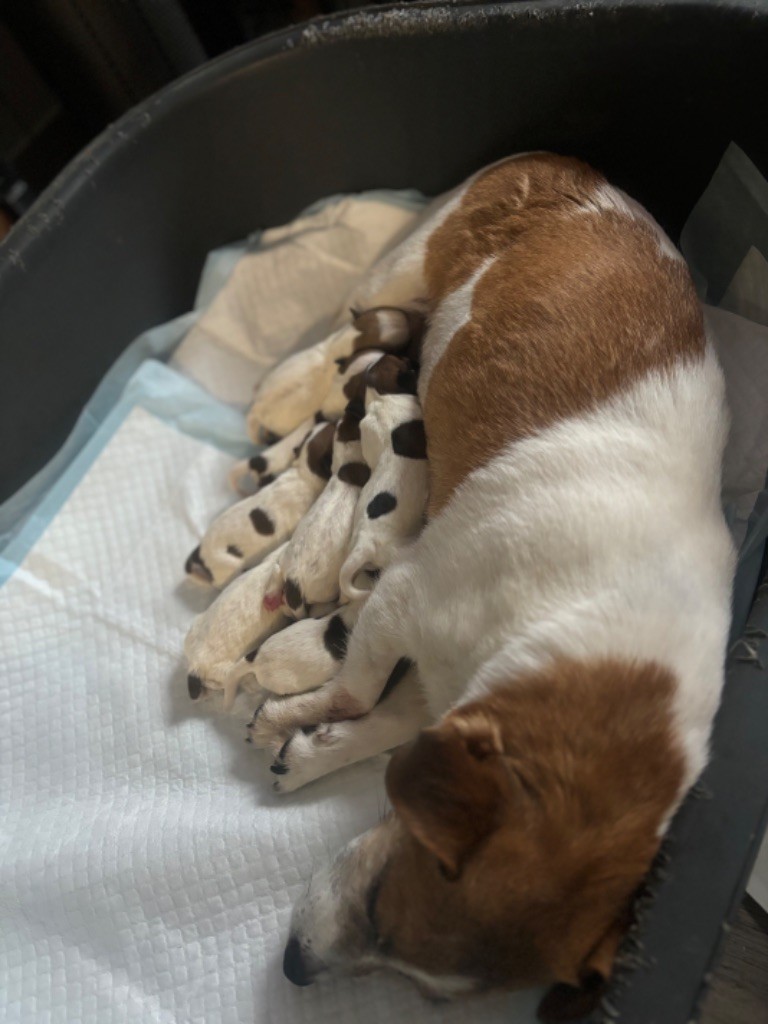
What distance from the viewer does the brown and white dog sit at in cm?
114

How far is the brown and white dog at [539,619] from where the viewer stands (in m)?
1.14

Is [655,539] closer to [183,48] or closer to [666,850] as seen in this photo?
[666,850]

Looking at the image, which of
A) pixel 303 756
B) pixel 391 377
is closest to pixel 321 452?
pixel 391 377

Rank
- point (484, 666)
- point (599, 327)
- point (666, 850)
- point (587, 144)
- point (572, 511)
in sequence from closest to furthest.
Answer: point (666, 850) < point (484, 666) < point (572, 511) < point (599, 327) < point (587, 144)

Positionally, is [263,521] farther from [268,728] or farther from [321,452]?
[268,728]

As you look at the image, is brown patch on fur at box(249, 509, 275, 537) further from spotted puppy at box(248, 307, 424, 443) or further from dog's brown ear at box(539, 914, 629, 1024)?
dog's brown ear at box(539, 914, 629, 1024)

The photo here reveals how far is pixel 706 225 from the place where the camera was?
2090 mm

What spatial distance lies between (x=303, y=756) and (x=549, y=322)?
1.10m

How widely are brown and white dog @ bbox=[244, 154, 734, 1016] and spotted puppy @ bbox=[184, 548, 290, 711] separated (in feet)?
0.55

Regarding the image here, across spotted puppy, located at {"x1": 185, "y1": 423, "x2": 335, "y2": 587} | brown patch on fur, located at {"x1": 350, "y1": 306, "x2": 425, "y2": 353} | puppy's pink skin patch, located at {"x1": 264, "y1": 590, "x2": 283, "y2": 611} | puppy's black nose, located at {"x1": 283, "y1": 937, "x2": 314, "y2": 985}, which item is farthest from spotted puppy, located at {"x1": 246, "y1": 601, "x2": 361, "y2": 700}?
brown patch on fur, located at {"x1": 350, "y1": 306, "x2": 425, "y2": 353}

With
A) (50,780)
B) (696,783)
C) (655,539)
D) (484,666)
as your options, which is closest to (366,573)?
(484,666)

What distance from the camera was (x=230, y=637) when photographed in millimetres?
1943

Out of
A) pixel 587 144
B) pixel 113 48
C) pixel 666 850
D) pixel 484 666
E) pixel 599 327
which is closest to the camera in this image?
pixel 666 850

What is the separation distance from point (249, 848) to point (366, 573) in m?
0.67
